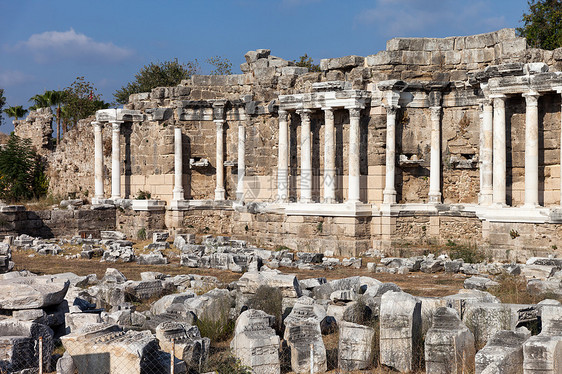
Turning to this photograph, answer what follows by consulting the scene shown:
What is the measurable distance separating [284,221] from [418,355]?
12.3 m

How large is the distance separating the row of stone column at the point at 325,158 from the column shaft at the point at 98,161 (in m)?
8.29

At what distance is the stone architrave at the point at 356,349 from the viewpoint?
8.52 meters

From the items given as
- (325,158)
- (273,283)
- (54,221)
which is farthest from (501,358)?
(54,221)

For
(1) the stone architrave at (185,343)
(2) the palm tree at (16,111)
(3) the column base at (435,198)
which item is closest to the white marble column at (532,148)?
(3) the column base at (435,198)

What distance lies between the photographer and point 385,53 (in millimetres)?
19438

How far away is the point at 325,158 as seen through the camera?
2008 centimetres

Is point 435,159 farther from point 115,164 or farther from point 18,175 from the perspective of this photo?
point 18,175

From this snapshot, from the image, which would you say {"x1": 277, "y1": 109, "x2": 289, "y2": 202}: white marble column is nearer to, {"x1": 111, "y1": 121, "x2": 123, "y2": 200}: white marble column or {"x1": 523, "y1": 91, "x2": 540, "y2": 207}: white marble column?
{"x1": 111, "y1": 121, "x2": 123, "y2": 200}: white marble column

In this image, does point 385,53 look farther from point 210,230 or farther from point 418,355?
point 418,355

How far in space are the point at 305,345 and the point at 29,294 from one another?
13.4 ft

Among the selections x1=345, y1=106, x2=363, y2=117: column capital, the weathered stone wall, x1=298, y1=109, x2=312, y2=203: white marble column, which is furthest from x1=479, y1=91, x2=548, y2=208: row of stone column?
the weathered stone wall

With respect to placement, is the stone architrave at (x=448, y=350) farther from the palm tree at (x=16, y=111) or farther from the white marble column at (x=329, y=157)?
the palm tree at (x=16, y=111)

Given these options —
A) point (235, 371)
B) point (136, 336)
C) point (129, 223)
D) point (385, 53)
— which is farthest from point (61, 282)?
point (129, 223)

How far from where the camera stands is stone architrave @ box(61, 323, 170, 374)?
762 centimetres
